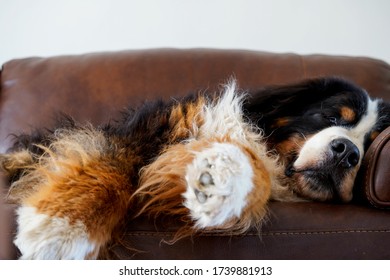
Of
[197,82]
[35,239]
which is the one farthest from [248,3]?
[35,239]

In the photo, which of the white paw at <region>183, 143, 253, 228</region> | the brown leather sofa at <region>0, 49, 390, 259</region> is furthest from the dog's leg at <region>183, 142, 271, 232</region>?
the brown leather sofa at <region>0, 49, 390, 259</region>

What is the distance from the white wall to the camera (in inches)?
110

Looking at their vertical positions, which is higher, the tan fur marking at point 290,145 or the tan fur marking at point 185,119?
the tan fur marking at point 185,119

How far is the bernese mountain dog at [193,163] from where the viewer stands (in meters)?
1.09

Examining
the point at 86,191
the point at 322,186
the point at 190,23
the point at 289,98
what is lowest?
the point at 322,186

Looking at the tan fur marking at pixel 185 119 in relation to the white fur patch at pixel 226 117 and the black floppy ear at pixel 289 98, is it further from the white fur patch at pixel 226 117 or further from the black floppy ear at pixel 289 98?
the black floppy ear at pixel 289 98

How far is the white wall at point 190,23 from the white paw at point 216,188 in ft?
6.01

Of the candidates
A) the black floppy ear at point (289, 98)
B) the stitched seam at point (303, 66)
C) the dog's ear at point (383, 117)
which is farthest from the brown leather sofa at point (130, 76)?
the dog's ear at point (383, 117)

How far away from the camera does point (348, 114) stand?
1.66m

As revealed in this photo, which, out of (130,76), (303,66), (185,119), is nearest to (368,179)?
(185,119)

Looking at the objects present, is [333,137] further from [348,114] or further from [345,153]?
[348,114]

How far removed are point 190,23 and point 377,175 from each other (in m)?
1.85

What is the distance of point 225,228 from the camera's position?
3.68 ft

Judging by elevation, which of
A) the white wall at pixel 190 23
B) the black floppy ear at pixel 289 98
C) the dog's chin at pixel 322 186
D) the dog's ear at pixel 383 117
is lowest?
the dog's chin at pixel 322 186
